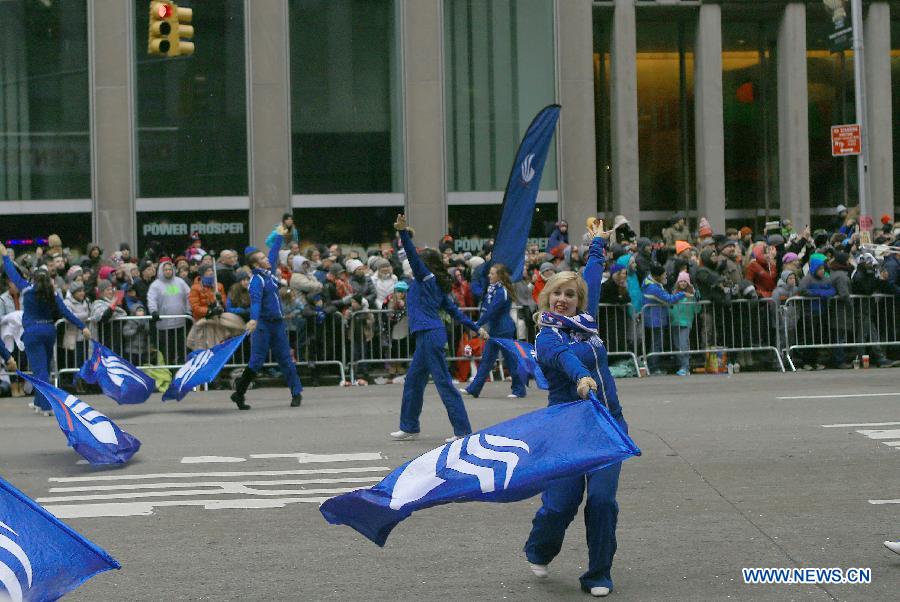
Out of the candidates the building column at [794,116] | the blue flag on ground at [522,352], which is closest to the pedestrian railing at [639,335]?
the blue flag on ground at [522,352]

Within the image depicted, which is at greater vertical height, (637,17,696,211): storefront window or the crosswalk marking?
(637,17,696,211): storefront window

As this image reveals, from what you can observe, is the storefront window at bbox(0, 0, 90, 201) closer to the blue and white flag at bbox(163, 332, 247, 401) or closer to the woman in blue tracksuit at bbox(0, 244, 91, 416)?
the woman in blue tracksuit at bbox(0, 244, 91, 416)

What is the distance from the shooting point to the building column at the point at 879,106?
2919 centimetres

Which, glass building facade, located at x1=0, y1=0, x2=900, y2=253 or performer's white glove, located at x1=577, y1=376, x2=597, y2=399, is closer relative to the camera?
performer's white glove, located at x1=577, y1=376, x2=597, y2=399

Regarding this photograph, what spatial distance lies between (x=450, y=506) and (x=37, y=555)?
4058 mm

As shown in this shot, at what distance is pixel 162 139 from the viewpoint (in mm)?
26281

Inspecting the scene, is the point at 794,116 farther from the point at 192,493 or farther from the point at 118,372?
the point at 192,493

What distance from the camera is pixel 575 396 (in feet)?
23.1

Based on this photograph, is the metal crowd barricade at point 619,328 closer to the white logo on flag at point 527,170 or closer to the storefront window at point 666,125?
the white logo on flag at point 527,170

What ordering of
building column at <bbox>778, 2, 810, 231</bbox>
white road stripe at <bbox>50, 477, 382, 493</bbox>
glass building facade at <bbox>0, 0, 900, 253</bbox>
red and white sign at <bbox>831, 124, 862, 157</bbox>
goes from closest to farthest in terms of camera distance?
white road stripe at <bbox>50, 477, 382, 493</bbox>
red and white sign at <bbox>831, 124, 862, 157</bbox>
glass building facade at <bbox>0, 0, 900, 253</bbox>
building column at <bbox>778, 2, 810, 231</bbox>

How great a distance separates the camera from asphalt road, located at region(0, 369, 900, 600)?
24.0ft

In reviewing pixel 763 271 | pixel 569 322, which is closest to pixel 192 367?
→ pixel 763 271

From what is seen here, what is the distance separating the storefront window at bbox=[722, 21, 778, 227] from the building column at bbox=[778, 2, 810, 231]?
1.67 metres

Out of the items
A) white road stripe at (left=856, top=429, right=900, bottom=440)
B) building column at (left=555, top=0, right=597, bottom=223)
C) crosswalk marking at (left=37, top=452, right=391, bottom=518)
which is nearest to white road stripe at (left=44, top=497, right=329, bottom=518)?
crosswalk marking at (left=37, top=452, right=391, bottom=518)
